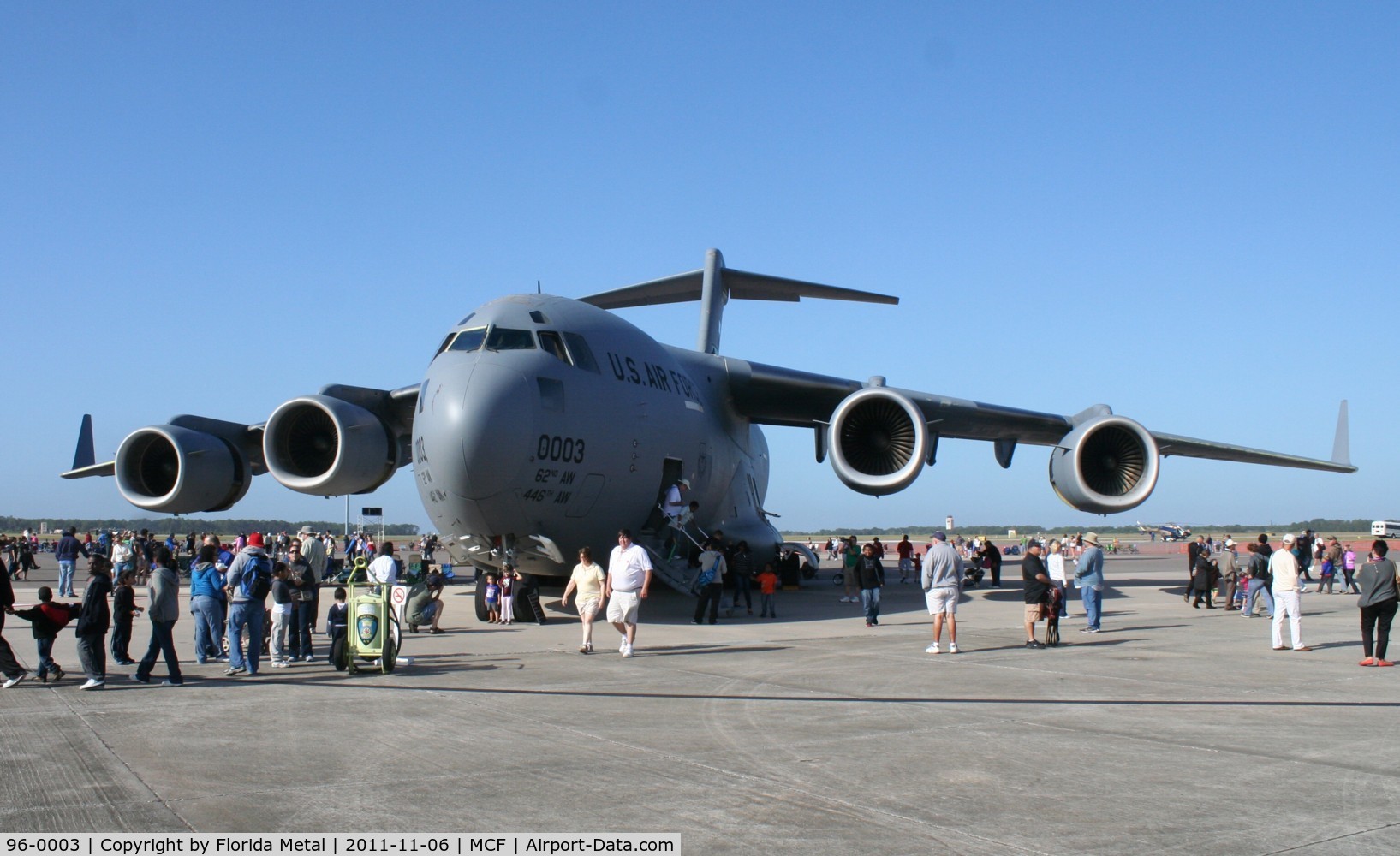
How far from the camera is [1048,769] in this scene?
5.93 metres

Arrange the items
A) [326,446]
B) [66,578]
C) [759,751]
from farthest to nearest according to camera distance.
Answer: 1. [66,578]
2. [326,446]
3. [759,751]

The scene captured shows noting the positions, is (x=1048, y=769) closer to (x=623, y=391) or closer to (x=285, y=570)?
(x=285, y=570)

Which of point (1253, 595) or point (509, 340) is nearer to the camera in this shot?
point (509, 340)

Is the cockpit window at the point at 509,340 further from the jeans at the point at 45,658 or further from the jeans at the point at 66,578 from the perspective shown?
the jeans at the point at 66,578

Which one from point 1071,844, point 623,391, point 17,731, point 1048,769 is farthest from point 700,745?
point 623,391

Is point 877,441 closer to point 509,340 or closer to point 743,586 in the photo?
point 743,586

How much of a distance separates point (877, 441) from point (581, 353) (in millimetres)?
5721

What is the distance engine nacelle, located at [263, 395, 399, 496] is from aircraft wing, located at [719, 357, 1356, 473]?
631cm

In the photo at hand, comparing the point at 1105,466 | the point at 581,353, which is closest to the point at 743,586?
the point at 581,353

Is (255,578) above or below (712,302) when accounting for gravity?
below

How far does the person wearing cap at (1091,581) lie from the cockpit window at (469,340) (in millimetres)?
8139

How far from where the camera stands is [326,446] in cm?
1875

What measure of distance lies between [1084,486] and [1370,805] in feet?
46.5

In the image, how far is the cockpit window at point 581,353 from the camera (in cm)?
1480
